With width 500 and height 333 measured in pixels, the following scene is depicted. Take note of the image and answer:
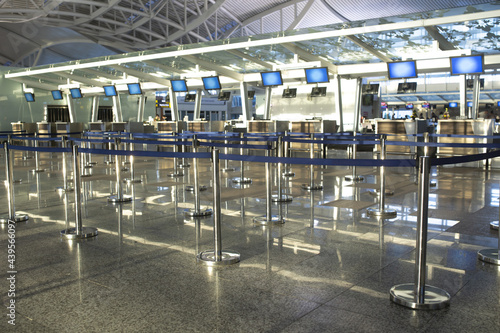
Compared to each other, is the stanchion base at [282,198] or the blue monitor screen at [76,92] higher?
the blue monitor screen at [76,92]

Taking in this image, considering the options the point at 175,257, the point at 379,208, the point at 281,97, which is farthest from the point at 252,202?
the point at 281,97

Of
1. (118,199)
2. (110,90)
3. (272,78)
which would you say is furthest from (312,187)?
(110,90)

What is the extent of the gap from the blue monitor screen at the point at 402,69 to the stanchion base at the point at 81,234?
15871 millimetres

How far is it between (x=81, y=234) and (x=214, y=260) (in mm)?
1987

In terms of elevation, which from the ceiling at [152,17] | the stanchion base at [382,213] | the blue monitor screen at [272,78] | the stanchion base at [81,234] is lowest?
the stanchion base at [382,213]

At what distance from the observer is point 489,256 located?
4457 mm

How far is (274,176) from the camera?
11.5 meters

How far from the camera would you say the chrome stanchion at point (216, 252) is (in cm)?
444

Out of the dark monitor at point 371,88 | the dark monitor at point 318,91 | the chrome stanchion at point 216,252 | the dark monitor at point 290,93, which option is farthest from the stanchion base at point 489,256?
the dark monitor at point 290,93

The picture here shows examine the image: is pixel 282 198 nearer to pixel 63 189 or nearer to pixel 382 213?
pixel 382 213

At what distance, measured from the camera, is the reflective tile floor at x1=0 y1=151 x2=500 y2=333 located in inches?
124

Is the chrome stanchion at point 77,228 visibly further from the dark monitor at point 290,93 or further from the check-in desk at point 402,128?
the dark monitor at point 290,93

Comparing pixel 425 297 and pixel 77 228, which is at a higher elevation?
pixel 77 228

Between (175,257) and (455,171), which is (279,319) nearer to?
(175,257)
